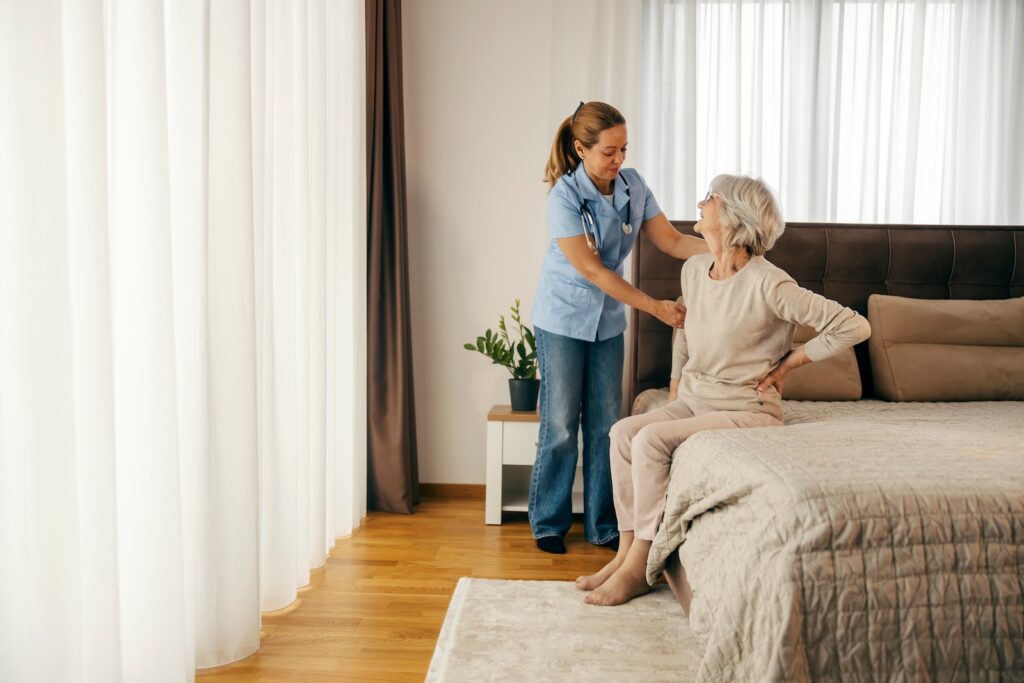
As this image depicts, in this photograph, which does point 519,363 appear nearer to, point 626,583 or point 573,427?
point 573,427

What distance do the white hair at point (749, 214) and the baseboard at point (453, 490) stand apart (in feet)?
6.05

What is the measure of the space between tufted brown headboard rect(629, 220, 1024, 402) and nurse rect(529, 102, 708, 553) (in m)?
0.42

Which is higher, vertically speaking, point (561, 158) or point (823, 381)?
point (561, 158)

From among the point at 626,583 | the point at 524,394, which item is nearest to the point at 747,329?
the point at 626,583

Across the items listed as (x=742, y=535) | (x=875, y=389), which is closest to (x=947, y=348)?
(x=875, y=389)

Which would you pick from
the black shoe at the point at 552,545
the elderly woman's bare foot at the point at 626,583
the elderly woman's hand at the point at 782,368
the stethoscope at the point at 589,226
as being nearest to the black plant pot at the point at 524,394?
the black shoe at the point at 552,545

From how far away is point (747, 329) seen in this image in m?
2.13

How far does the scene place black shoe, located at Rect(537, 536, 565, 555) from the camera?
279cm

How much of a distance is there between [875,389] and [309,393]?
215 cm

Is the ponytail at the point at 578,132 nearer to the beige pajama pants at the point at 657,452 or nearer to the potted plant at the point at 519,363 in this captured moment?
the potted plant at the point at 519,363

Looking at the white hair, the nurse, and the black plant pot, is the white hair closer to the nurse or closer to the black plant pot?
the nurse

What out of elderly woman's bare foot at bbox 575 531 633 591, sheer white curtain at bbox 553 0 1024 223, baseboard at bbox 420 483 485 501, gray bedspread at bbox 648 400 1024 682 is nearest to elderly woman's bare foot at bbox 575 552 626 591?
elderly woman's bare foot at bbox 575 531 633 591

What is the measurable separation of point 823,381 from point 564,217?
46.3 inches

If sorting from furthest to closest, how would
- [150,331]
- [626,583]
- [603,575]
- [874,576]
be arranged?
[603,575], [626,583], [150,331], [874,576]
